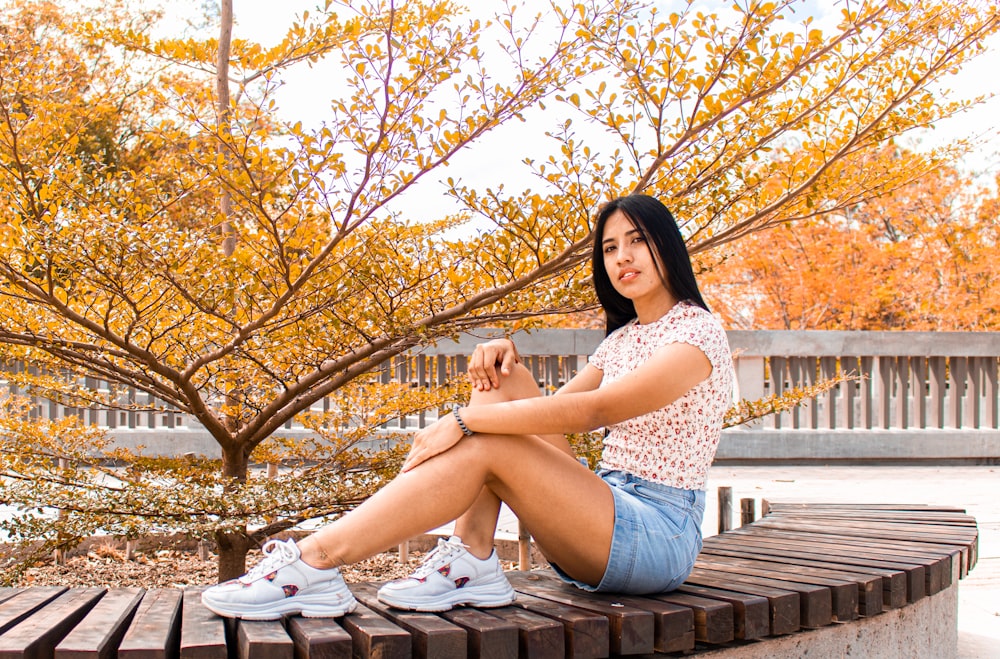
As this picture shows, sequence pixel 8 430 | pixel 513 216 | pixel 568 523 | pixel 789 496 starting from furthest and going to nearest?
pixel 789 496, pixel 8 430, pixel 513 216, pixel 568 523

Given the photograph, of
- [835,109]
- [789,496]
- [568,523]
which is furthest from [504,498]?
[789,496]

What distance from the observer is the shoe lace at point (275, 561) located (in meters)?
2.15

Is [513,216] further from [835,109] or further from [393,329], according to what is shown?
[835,109]

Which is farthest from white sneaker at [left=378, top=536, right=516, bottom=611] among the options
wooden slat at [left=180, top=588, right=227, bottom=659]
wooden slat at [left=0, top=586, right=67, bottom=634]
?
wooden slat at [left=0, top=586, right=67, bottom=634]

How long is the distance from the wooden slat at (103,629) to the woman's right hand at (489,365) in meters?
1.06

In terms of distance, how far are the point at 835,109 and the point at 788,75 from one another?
1.49ft

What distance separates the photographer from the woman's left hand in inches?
91.0

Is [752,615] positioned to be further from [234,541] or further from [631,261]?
[234,541]

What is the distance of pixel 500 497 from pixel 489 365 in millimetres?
391

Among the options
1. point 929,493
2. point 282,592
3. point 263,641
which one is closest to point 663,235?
point 282,592

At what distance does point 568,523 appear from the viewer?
2373 mm

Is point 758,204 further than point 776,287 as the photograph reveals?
No

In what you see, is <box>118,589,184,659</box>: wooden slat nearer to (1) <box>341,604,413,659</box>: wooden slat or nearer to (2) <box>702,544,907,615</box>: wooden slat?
(1) <box>341,604,413,659</box>: wooden slat

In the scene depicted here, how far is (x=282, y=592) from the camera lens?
7.02ft
